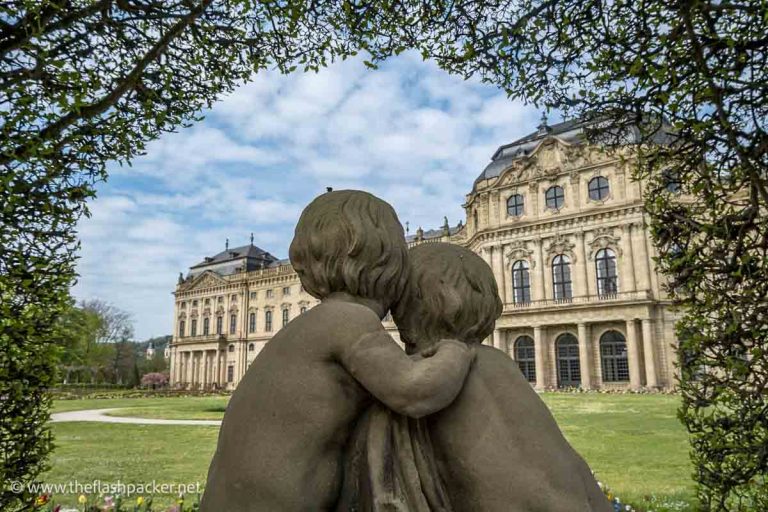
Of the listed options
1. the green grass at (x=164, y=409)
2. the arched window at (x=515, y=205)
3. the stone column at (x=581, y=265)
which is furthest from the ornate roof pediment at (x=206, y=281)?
the stone column at (x=581, y=265)

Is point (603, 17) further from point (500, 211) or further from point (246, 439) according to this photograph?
point (500, 211)

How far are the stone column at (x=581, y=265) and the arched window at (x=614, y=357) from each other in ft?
10.1

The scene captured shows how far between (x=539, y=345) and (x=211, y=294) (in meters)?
40.2

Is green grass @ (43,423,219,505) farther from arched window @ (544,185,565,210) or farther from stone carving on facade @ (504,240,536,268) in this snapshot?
arched window @ (544,185,565,210)

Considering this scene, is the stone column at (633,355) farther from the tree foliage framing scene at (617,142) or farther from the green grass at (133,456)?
the tree foliage framing scene at (617,142)

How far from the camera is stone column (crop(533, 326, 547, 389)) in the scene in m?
32.3

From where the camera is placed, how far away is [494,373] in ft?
5.08

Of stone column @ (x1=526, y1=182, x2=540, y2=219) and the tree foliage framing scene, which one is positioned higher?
stone column @ (x1=526, y1=182, x2=540, y2=219)

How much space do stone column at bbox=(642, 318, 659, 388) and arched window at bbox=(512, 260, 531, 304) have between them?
771cm

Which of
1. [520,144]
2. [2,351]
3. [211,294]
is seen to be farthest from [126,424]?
[211,294]

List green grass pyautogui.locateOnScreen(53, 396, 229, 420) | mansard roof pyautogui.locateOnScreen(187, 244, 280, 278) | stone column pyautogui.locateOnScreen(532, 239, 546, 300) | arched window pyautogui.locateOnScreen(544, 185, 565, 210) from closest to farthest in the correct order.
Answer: green grass pyautogui.locateOnScreen(53, 396, 229, 420)
stone column pyautogui.locateOnScreen(532, 239, 546, 300)
arched window pyautogui.locateOnScreen(544, 185, 565, 210)
mansard roof pyautogui.locateOnScreen(187, 244, 280, 278)

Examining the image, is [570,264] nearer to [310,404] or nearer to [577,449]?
[577,449]

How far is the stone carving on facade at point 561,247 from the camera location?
33.0 metres

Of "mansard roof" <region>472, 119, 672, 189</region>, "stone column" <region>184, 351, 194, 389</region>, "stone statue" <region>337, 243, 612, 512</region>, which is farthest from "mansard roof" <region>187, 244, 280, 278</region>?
"stone statue" <region>337, 243, 612, 512</region>
